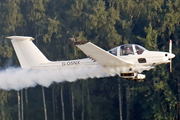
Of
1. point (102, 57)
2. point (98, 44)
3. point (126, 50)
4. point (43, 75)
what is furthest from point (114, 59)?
point (98, 44)

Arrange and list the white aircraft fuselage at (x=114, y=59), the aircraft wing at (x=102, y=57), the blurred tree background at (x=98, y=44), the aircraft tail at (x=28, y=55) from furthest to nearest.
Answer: the blurred tree background at (x=98, y=44)
the aircraft tail at (x=28, y=55)
the white aircraft fuselage at (x=114, y=59)
the aircraft wing at (x=102, y=57)

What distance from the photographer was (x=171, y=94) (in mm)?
27094

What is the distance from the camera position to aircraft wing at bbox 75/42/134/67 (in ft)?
49.9

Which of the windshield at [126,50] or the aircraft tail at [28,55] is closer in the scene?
the windshield at [126,50]

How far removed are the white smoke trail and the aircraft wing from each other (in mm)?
787

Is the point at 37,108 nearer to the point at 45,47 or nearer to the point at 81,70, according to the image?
the point at 45,47

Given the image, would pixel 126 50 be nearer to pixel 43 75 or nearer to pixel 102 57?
pixel 102 57

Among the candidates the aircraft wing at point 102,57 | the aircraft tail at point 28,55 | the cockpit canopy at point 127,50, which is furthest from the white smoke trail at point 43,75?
the cockpit canopy at point 127,50

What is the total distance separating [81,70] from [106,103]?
44.0ft

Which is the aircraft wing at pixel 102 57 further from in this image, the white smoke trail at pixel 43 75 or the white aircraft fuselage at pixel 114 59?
the white smoke trail at pixel 43 75

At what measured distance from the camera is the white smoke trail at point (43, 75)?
1783cm

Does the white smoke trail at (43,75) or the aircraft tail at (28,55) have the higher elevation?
the aircraft tail at (28,55)

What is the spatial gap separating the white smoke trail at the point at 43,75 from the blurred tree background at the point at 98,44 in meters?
9.51

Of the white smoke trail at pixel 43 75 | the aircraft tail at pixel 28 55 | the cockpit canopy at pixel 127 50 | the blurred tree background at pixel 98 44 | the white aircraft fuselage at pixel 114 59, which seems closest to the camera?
the white aircraft fuselage at pixel 114 59
